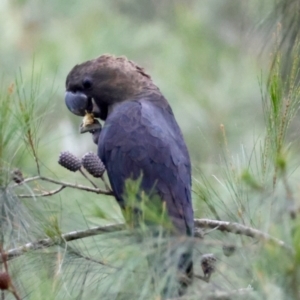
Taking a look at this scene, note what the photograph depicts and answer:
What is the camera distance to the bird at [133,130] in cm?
221

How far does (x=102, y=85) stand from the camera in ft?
8.73

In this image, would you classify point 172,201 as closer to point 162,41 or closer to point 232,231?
point 232,231

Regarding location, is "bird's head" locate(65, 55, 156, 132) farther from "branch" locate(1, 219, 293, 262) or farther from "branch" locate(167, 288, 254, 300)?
"branch" locate(167, 288, 254, 300)

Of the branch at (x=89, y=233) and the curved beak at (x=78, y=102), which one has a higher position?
the curved beak at (x=78, y=102)

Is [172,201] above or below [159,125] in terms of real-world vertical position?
below

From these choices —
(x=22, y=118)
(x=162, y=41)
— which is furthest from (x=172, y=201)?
(x=162, y=41)

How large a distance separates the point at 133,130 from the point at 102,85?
343 millimetres

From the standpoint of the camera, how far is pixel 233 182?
1.73 meters

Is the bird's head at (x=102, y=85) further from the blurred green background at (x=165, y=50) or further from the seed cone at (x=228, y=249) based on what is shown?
the blurred green background at (x=165, y=50)

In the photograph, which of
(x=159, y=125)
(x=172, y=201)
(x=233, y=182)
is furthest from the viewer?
(x=159, y=125)

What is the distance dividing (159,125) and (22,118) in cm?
96

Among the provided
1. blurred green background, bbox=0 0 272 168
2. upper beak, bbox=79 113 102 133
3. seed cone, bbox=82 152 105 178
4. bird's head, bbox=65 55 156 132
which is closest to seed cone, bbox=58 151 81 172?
seed cone, bbox=82 152 105 178

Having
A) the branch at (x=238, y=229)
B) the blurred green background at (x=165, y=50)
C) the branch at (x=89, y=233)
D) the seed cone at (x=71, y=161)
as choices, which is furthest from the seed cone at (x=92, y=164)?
the blurred green background at (x=165, y=50)

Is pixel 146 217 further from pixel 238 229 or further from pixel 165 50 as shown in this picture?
pixel 165 50
